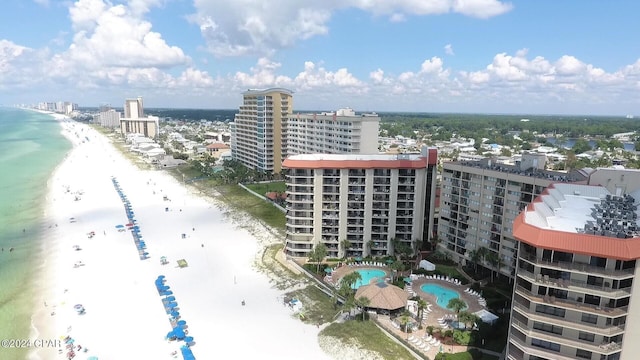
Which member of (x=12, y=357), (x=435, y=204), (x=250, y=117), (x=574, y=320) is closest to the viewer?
(x=574, y=320)

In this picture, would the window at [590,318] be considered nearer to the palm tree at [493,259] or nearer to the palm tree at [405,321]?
the palm tree at [405,321]

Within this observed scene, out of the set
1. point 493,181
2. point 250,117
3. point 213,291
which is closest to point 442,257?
point 493,181

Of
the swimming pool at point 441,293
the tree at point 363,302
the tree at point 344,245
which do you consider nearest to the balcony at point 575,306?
the tree at point 363,302

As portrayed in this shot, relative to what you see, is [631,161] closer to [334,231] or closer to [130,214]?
[334,231]

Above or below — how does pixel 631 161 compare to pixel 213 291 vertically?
above

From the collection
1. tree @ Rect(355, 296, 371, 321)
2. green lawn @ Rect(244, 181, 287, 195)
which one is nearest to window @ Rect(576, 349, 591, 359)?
tree @ Rect(355, 296, 371, 321)

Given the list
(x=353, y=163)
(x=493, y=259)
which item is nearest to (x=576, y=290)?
(x=493, y=259)
